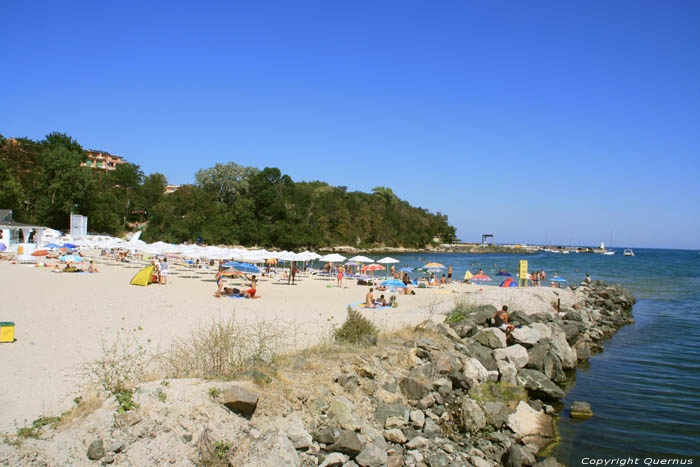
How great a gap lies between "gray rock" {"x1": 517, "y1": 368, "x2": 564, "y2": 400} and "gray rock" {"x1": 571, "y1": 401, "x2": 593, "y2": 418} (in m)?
0.57

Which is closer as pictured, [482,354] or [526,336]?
[482,354]

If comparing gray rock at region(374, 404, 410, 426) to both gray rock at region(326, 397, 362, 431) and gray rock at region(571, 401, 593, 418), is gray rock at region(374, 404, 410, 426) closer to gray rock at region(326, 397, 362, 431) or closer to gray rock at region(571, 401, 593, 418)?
gray rock at region(326, 397, 362, 431)

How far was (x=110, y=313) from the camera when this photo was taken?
A: 51.2ft

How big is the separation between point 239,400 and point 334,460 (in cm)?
175

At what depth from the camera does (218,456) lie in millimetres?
6188

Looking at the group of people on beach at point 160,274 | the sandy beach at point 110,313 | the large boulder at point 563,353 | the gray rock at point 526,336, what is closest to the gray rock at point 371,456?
the sandy beach at point 110,313

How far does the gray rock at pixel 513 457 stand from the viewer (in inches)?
311

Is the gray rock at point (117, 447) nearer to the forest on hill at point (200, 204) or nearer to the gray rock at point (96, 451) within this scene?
the gray rock at point (96, 451)

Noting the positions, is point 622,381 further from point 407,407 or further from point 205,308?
point 205,308

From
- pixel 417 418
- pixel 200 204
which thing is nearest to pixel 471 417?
pixel 417 418

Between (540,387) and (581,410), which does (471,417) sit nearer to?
(540,387)

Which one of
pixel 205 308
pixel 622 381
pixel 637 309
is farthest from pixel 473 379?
pixel 637 309

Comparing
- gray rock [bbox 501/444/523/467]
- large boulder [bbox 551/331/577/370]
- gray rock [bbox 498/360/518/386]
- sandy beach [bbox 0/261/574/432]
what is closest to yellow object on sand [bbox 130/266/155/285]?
sandy beach [bbox 0/261/574/432]

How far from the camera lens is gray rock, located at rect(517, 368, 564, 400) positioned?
1118 cm
